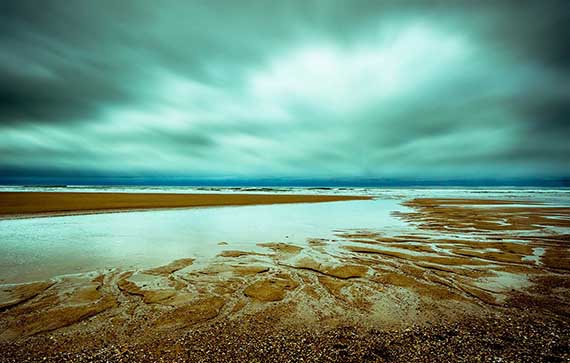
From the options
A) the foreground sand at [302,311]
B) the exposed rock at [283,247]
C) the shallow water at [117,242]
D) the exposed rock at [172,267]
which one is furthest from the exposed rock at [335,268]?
the exposed rock at [172,267]

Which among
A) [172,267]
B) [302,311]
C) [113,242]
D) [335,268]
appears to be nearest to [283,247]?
[335,268]

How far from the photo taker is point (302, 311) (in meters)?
5.96

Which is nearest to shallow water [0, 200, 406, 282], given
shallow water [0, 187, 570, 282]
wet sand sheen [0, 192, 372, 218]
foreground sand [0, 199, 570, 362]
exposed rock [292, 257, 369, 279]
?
shallow water [0, 187, 570, 282]

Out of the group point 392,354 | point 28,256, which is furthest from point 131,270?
point 392,354

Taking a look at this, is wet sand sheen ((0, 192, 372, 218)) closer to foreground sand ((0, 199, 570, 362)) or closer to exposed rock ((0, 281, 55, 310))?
exposed rock ((0, 281, 55, 310))

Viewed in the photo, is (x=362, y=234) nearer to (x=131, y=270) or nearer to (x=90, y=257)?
(x=131, y=270)

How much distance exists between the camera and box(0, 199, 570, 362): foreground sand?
447 cm

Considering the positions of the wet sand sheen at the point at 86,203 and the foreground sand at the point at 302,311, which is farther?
the wet sand sheen at the point at 86,203

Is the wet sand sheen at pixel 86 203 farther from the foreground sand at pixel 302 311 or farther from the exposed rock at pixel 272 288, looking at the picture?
the exposed rock at pixel 272 288

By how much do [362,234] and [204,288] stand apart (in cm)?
1001

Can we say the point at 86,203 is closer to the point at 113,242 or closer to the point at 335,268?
the point at 113,242

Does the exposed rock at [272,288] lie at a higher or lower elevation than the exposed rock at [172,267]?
lower

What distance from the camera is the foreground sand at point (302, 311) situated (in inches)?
176

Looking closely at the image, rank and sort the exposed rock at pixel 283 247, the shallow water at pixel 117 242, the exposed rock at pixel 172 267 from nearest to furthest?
the exposed rock at pixel 172 267, the shallow water at pixel 117 242, the exposed rock at pixel 283 247
